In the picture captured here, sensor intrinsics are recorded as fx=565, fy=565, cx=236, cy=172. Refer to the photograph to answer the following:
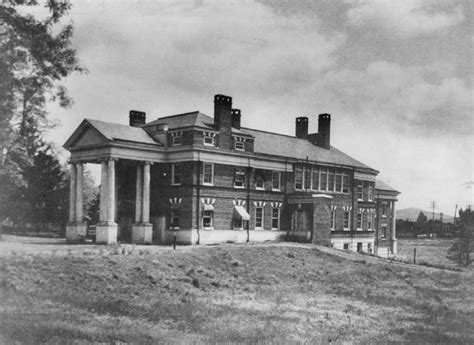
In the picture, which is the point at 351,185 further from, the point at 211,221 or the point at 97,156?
the point at 97,156

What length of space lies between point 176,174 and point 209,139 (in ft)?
11.7

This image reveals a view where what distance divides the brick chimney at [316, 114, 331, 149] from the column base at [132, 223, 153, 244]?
890 inches

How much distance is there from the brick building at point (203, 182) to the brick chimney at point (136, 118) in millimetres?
93

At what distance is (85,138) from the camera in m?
40.9

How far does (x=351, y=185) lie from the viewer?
5447 centimetres

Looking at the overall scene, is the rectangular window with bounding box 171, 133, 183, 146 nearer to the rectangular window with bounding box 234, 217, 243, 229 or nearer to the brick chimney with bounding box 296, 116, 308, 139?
the rectangular window with bounding box 234, 217, 243, 229

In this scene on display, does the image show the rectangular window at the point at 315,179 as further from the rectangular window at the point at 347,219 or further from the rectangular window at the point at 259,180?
the rectangular window at the point at 259,180

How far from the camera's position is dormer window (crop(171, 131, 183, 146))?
136 ft

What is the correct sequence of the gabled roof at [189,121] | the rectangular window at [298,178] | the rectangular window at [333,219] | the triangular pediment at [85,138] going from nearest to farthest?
the triangular pediment at [85,138]
the gabled roof at [189,121]
the rectangular window at [298,178]
the rectangular window at [333,219]

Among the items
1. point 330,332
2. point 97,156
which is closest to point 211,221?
point 97,156

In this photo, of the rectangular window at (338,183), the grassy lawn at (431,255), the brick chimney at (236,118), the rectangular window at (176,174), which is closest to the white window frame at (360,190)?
the rectangular window at (338,183)

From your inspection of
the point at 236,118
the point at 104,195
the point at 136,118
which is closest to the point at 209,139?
the point at 236,118

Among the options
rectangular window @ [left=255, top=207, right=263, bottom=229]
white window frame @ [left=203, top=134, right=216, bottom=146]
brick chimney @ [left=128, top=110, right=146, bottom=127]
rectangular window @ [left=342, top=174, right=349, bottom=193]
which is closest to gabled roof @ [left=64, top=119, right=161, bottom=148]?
white window frame @ [left=203, top=134, right=216, bottom=146]

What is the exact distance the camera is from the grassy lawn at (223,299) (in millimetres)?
17562
